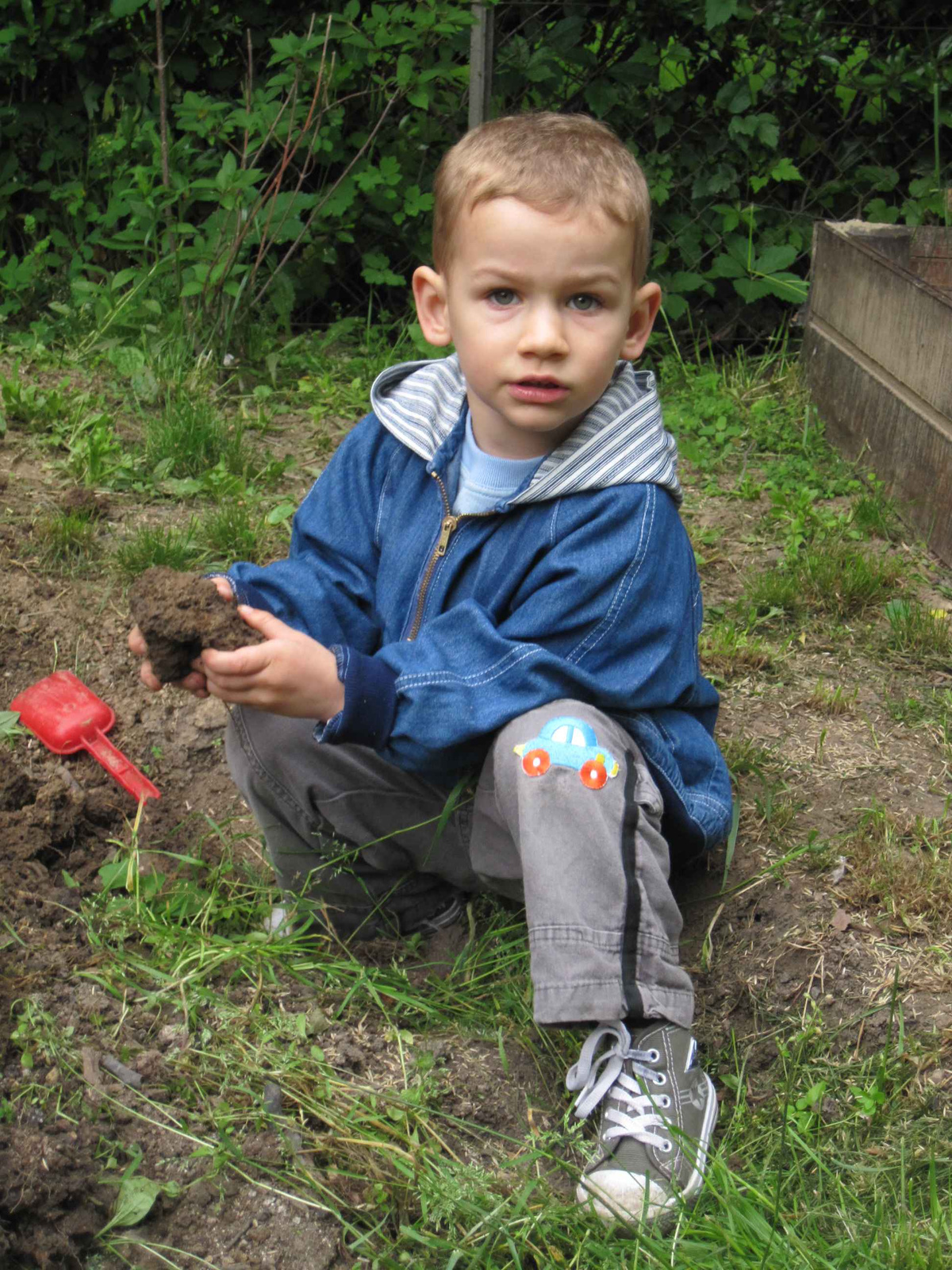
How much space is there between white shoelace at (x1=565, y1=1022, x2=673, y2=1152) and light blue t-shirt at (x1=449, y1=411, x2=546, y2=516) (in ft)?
2.83

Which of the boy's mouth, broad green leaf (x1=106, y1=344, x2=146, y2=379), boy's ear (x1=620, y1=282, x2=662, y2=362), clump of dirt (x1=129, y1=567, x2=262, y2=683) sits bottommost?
broad green leaf (x1=106, y1=344, x2=146, y2=379)

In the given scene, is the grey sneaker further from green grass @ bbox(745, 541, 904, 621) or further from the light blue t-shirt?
green grass @ bbox(745, 541, 904, 621)

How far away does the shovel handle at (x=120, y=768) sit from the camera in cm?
262

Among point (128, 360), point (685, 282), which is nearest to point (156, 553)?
point (128, 360)

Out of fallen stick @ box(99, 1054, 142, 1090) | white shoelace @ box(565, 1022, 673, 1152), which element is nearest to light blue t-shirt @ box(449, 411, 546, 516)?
white shoelace @ box(565, 1022, 673, 1152)

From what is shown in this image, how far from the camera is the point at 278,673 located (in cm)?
196

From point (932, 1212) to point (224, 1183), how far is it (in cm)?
92

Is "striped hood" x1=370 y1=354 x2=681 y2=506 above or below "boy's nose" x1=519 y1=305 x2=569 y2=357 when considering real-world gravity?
below

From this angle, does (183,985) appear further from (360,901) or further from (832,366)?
(832,366)

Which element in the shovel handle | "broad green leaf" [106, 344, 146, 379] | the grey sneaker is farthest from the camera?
"broad green leaf" [106, 344, 146, 379]

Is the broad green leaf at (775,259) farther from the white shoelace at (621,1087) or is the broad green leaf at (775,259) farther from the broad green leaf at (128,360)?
the white shoelace at (621,1087)

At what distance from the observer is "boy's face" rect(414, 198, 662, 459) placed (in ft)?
6.59

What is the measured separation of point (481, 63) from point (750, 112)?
1019 mm

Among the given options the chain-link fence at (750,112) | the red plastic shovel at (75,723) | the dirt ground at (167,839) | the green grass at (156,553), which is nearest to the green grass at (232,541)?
the green grass at (156,553)
